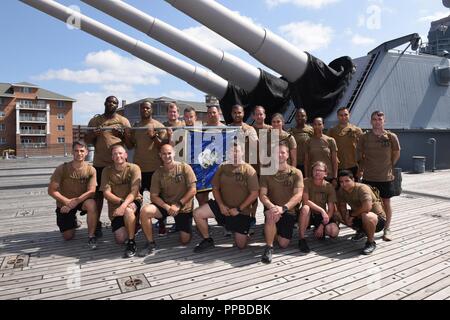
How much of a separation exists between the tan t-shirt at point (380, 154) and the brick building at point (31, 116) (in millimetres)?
43791

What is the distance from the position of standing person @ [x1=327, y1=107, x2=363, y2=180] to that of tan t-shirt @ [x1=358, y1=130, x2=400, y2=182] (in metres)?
0.48

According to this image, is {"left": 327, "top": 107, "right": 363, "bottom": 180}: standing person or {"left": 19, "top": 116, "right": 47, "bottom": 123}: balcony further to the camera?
{"left": 19, "top": 116, "right": 47, "bottom": 123}: balcony

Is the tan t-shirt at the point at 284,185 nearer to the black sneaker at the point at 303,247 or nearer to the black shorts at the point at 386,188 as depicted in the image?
the black sneaker at the point at 303,247

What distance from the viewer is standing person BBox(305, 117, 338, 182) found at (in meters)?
4.41

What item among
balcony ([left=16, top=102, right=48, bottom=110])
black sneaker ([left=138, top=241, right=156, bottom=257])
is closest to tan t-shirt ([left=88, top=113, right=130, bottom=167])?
black sneaker ([left=138, top=241, right=156, bottom=257])

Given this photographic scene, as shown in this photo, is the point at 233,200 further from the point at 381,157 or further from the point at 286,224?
the point at 381,157

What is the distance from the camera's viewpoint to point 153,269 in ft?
10.5

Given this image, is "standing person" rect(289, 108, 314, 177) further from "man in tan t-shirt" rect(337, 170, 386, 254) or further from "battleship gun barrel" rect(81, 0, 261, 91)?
"battleship gun barrel" rect(81, 0, 261, 91)

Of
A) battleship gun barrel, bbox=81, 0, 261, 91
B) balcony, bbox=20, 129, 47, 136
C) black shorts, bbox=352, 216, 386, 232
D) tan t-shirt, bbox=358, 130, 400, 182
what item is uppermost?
battleship gun barrel, bbox=81, 0, 261, 91
